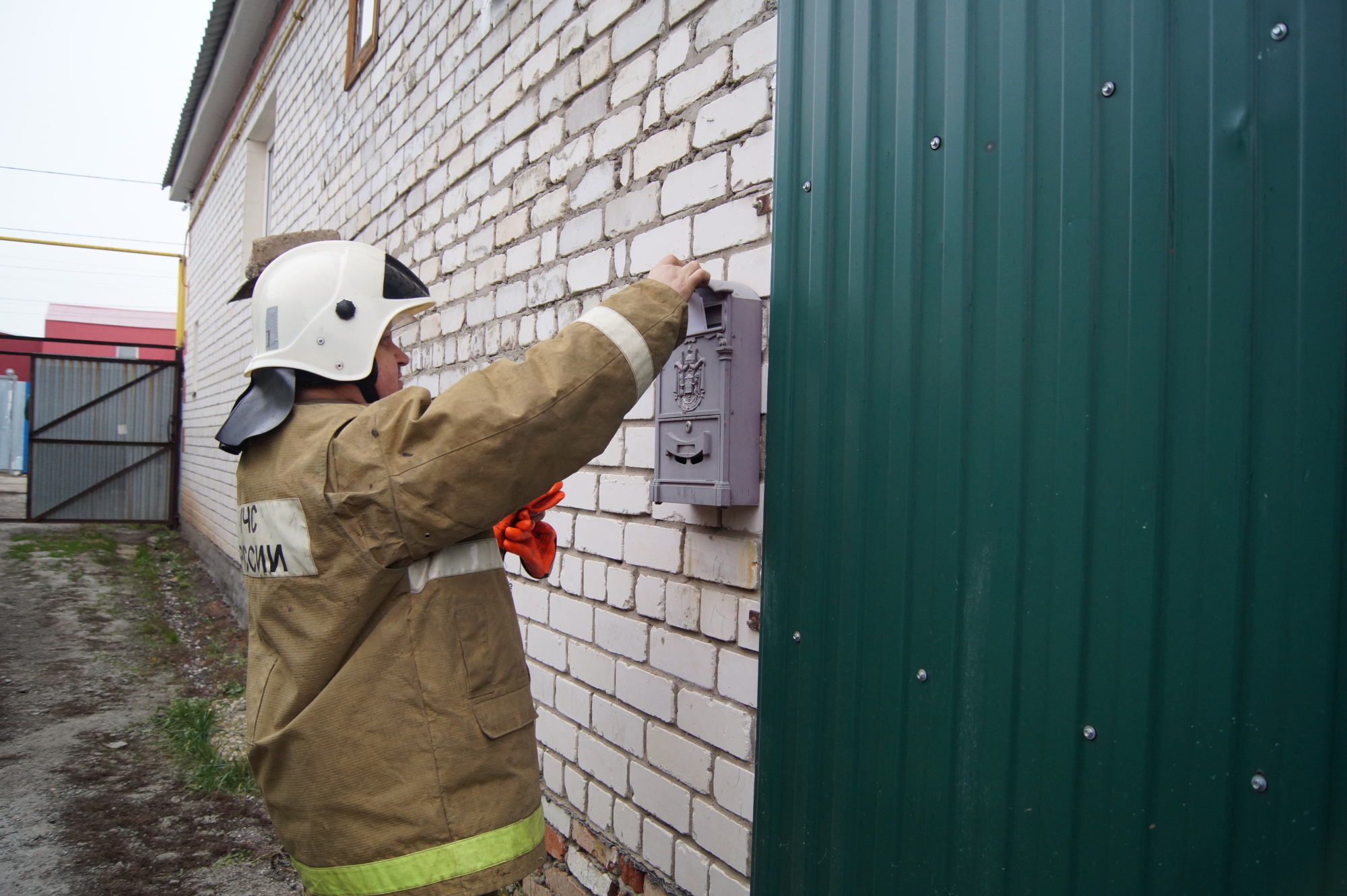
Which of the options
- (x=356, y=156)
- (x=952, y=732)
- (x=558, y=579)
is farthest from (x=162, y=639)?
(x=952, y=732)

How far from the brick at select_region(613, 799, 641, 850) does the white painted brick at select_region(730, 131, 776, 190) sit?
1.60 meters

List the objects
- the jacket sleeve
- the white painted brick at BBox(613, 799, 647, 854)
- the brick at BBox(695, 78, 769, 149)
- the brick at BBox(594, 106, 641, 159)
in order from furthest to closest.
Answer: the brick at BBox(594, 106, 641, 159) → the white painted brick at BBox(613, 799, 647, 854) → the brick at BBox(695, 78, 769, 149) → the jacket sleeve

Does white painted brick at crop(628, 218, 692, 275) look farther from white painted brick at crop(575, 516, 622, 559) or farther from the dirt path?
the dirt path

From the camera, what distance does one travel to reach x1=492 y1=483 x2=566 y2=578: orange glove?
2023mm

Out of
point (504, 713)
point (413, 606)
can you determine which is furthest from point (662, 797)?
point (413, 606)

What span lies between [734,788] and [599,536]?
835 mm

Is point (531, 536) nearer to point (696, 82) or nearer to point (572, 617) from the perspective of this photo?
point (572, 617)

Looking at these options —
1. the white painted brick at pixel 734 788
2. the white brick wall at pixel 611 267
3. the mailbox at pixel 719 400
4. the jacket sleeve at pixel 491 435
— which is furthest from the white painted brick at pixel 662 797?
the jacket sleeve at pixel 491 435

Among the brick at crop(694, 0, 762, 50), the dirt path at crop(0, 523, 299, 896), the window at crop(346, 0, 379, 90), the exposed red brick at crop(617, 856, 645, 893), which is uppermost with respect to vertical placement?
the window at crop(346, 0, 379, 90)

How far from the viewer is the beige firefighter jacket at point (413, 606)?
1.49 meters

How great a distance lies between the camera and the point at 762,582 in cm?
179

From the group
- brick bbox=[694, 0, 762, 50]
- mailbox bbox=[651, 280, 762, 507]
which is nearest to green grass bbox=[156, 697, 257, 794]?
mailbox bbox=[651, 280, 762, 507]

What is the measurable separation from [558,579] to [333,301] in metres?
1.16

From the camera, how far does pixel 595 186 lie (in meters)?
2.50
